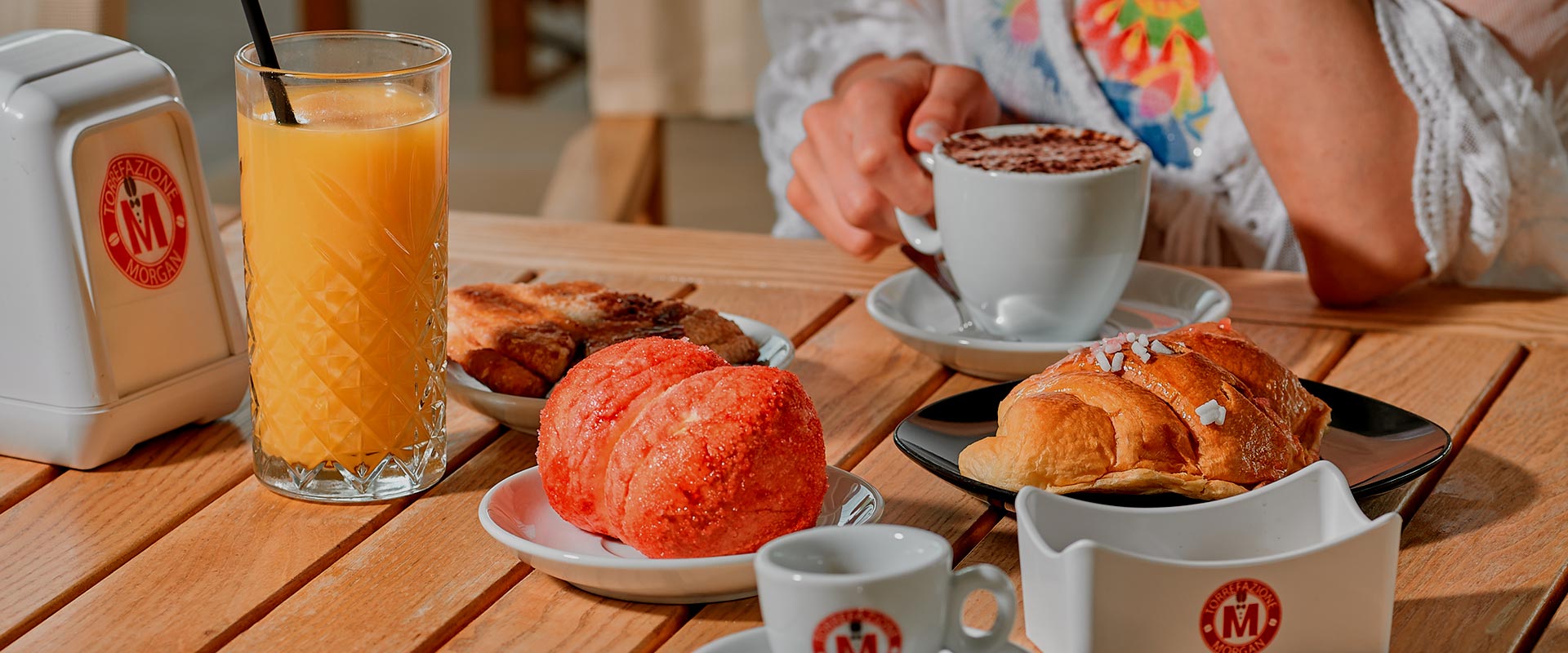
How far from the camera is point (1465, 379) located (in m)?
0.94

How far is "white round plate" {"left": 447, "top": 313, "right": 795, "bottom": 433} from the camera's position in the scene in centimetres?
80

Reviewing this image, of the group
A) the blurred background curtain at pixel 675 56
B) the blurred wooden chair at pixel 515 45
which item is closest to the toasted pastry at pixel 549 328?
the blurred background curtain at pixel 675 56

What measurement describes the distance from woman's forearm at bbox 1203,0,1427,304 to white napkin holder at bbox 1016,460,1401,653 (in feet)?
1.97

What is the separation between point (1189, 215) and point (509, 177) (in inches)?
83.7

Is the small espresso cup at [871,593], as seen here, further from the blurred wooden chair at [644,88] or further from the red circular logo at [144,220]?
the blurred wooden chair at [644,88]

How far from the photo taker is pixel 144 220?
798mm

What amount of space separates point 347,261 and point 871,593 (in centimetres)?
35

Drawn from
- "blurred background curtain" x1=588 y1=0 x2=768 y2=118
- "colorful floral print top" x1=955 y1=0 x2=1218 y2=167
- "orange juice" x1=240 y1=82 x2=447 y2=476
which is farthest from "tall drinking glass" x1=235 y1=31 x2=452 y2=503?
"blurred background curtain" x1=588 y1=0 x2=768 y2=118

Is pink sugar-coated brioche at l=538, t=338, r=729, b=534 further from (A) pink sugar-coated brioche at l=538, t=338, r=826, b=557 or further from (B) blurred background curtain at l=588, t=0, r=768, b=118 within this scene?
(B) blurred background curtain at l=588, t=0, r=768, b=118

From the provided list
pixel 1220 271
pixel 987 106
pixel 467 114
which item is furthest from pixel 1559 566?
pixel 467 114

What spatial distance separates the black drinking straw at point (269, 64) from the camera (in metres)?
0.69

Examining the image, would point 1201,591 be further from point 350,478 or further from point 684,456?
point 350,478

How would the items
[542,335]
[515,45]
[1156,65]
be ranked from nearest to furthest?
1. [542,335]
2. [1156,65]
3. [515,45]

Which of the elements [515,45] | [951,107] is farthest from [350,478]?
[515,45]
